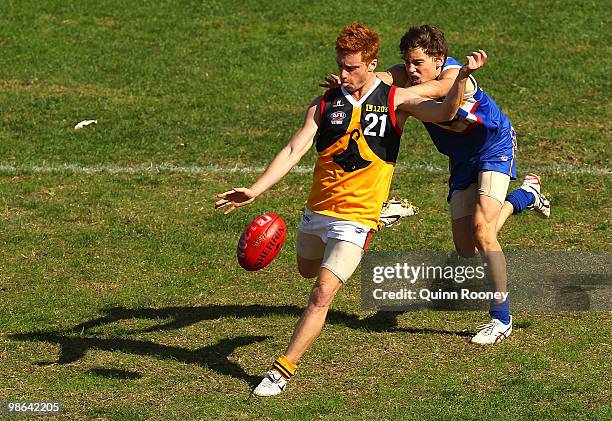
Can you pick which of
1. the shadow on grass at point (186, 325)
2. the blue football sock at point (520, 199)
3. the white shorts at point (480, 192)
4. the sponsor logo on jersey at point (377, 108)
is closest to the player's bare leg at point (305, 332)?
the shadow on grass at point (186, 325)

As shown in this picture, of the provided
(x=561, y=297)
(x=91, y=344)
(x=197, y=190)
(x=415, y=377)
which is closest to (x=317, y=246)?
(x=415, y=377)

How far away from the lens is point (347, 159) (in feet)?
30.0

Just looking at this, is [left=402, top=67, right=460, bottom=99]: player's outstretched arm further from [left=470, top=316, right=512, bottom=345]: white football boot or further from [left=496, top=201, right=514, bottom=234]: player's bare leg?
[left=470, top=316, right=512, bottom=345]: white football boot

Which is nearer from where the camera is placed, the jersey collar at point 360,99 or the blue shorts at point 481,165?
the jersey collar at point 360,99

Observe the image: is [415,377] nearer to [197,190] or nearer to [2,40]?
[197,190]

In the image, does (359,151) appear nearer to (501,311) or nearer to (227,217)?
(501,311)

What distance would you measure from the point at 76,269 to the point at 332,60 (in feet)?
26.2

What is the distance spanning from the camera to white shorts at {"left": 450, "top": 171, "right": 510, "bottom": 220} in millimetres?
10086

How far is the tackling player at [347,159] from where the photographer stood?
8945 millimetres

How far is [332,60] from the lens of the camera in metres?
19.0

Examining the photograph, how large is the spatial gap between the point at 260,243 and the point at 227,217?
4.62 meters

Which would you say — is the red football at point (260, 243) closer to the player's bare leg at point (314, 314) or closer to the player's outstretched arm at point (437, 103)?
the player's bare leg at point (314, 314)

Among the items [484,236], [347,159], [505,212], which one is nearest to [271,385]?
[347,159]

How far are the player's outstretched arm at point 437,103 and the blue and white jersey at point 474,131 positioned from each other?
888 millimetres
